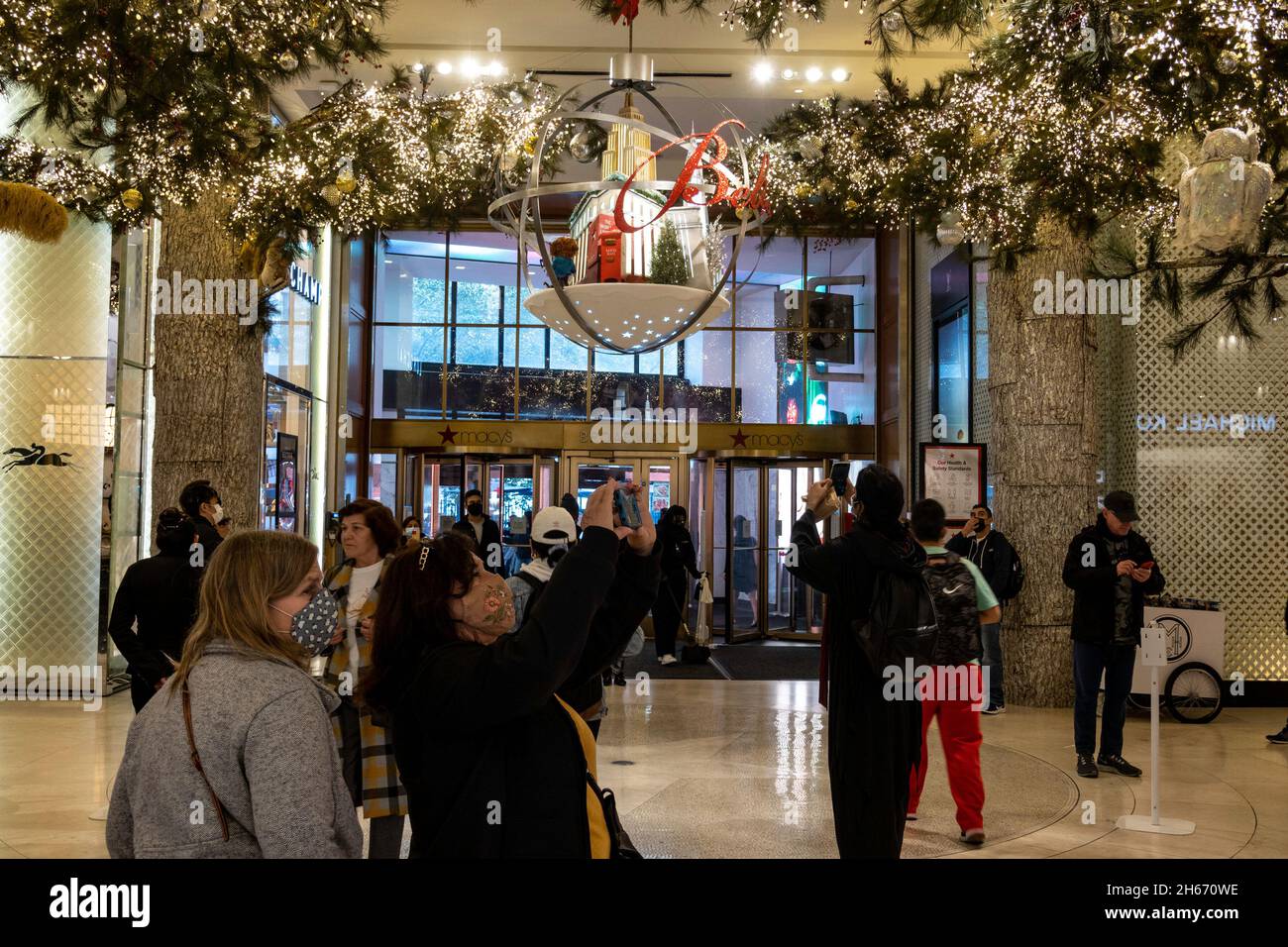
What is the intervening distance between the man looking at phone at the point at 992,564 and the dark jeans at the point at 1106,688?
2.03 metres

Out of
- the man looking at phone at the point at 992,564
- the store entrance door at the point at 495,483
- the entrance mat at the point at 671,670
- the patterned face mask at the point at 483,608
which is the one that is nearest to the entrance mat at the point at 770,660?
the entrance mat at the point at 671,670

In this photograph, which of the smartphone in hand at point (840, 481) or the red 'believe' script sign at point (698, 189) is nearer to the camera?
the red 'believe' script sign at point (698, 189)

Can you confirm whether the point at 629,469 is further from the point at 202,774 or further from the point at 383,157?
the point at 202,774

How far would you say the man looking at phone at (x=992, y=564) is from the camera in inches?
326

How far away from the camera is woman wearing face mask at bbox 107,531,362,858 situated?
1.68 meters

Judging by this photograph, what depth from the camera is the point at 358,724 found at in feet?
10.7

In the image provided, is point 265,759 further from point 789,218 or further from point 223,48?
point 789,218

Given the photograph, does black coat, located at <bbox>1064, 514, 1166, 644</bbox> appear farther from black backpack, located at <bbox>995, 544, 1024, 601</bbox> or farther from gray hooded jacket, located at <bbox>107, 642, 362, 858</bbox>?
gray hooded jacket, located at <bbox>107, 642, 362, 858</bbox>

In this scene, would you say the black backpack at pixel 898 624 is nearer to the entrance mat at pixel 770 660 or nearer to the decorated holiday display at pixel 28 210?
the decorated holiday display at pixel 28 210

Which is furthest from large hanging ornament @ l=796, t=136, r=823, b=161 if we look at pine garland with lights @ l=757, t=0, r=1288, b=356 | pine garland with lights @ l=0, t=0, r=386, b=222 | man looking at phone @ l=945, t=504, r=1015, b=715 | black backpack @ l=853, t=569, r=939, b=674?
black backpack @ l=853, t=569, r=939, b=674

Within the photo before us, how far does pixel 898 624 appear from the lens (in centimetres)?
333

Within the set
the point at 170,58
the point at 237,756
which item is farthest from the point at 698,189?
the point at 170,58

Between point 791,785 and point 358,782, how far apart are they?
3.07 meters
